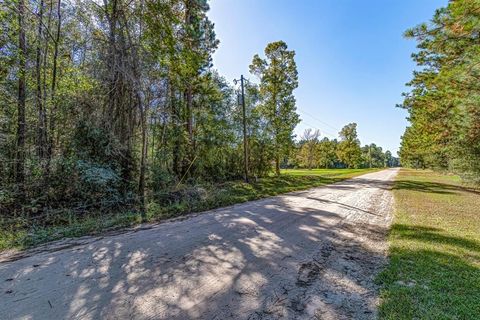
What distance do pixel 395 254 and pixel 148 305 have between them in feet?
12.1

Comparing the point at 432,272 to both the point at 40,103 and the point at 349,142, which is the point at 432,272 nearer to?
the point at 40,103

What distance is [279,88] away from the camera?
62.6 feet

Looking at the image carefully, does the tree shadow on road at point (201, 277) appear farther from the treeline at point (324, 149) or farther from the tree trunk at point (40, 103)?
the treeline at point (324, 149)

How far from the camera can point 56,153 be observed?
6.98 m

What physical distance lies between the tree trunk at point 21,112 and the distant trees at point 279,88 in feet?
47.6

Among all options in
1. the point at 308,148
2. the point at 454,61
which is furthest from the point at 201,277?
the point at 308,148

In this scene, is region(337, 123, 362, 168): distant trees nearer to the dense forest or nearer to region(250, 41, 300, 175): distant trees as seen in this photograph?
region(250, 41, 300, 175): distant trees

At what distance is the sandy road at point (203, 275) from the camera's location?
2.19 metres

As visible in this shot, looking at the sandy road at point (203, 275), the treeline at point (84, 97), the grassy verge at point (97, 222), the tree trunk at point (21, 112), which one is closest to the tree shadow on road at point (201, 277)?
the sandy road at point (203, 275)

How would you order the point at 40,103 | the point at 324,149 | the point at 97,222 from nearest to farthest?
the point at 97,222 < the point at 40,103 < the point at 324,149

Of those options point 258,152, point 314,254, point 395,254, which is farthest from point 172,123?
point 395,254

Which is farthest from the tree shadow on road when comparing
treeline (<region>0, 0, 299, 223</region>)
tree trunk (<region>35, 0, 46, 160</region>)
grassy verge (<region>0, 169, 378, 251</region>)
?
tree trunk (<region>35, 0, 46, 160</region>)

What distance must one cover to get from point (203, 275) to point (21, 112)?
24.8 ft

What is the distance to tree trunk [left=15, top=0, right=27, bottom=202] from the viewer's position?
6.11m
